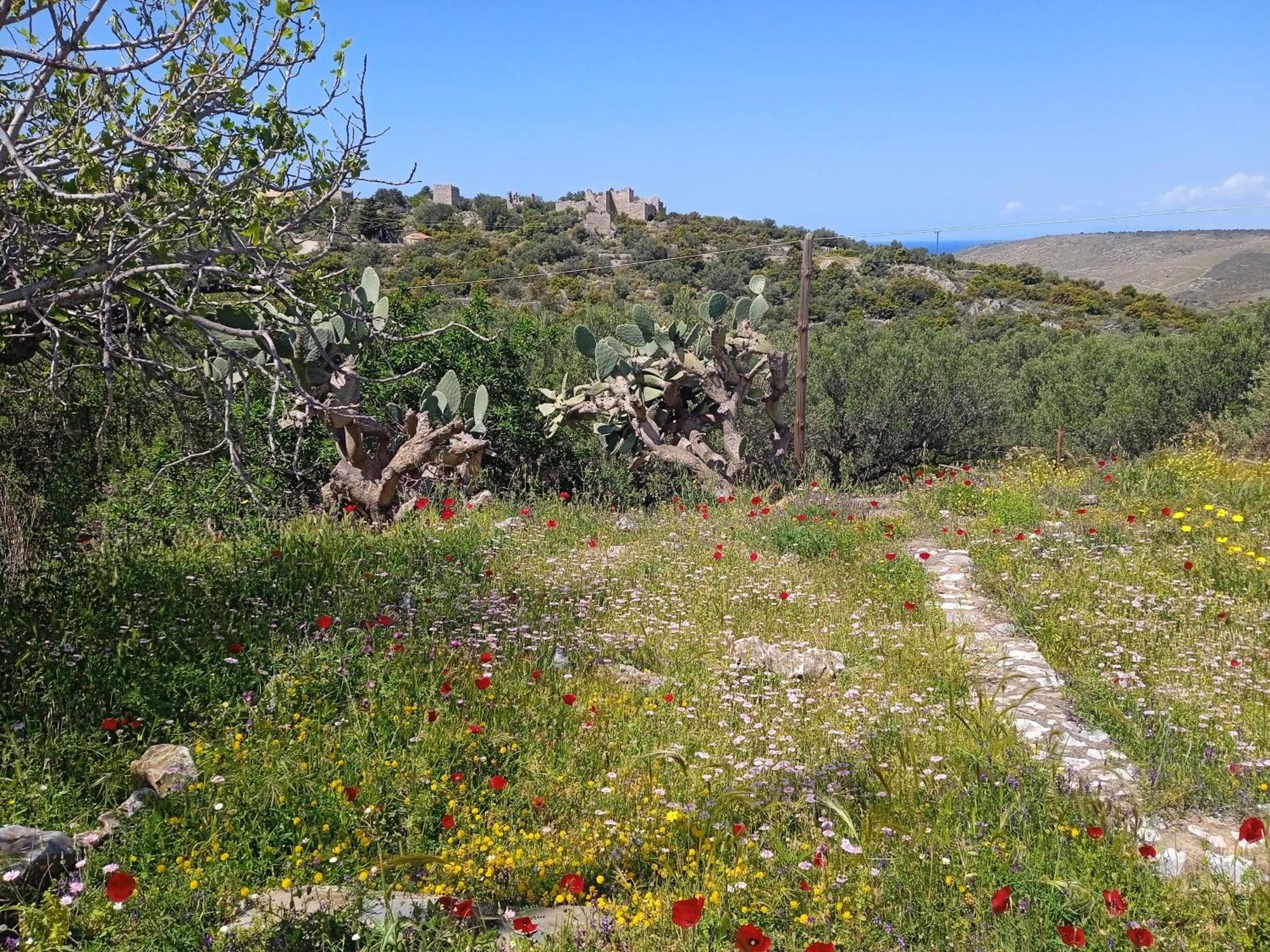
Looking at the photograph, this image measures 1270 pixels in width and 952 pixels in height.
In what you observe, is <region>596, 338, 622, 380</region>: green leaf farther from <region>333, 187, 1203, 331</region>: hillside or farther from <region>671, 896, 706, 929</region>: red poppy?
<region>333, 187, 1203, 331</region>: hillside

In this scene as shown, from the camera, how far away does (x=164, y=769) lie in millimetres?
3652

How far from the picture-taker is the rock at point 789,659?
5395mm

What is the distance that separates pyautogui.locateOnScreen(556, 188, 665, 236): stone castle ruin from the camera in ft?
149

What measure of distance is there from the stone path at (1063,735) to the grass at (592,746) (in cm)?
13

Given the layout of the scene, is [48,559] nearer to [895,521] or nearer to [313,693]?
[313,693]

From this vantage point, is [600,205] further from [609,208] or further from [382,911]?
[382,911]

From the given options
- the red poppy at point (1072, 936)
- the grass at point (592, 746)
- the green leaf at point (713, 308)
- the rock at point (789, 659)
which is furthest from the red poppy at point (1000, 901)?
the green leaf at point (713, 308)

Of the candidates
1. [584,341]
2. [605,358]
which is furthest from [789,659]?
[584,341]

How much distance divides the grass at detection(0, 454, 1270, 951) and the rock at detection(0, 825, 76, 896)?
0.09 metres

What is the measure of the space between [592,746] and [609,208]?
49579 millimetres

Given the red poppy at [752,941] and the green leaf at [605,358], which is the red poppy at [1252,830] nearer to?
the red poppy at [752,941]

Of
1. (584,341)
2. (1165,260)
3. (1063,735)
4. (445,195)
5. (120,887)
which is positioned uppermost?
(445,195)

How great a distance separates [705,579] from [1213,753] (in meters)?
3.65

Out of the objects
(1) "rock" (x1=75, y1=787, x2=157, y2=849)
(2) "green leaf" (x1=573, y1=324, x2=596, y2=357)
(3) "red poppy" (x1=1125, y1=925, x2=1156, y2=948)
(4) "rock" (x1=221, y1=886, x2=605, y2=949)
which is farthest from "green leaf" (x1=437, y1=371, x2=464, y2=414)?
(3) "red poppy" (x1=1125, y1=925, x2=1156, y2=948)
